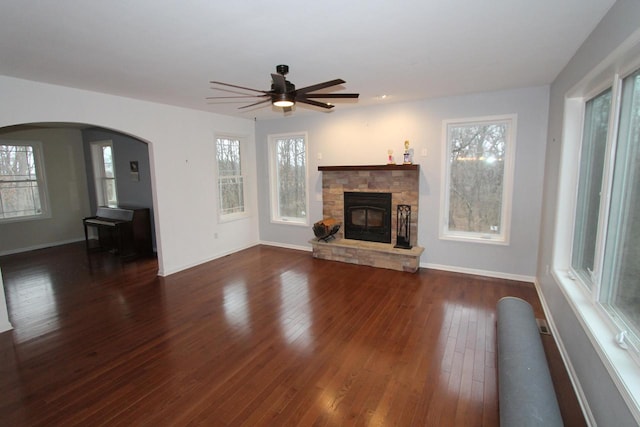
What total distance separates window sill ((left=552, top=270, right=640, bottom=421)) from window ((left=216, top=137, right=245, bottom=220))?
5.15 meters

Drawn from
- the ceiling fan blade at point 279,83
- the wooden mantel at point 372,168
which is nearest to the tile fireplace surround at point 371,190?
the wooden mantel at point 372,168

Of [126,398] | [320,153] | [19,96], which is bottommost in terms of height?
[126,398]

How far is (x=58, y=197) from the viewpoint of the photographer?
6762 mm

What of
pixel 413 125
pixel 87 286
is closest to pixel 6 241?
pixel 87 286

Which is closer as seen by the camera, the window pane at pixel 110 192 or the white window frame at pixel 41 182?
the white window frame at pixel 41 182

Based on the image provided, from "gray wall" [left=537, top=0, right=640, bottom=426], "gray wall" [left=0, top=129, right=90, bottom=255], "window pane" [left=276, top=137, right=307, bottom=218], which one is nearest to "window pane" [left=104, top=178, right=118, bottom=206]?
"gray wall" [left=0, top=129, right=90, bottom=255]

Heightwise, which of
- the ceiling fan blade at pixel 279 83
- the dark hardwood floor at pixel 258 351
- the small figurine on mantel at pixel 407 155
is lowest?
the dark hardwood floor at pixel 258 351

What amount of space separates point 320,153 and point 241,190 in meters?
1.84

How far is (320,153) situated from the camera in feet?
18.5

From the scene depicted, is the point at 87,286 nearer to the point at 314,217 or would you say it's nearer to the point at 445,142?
the point at 314,217

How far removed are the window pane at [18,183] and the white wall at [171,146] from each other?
3.89 m

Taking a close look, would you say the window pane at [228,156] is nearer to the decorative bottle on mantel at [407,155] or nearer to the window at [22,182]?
the decorative bottle on mantel at [407,155]

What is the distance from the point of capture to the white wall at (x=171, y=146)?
11.1 feet

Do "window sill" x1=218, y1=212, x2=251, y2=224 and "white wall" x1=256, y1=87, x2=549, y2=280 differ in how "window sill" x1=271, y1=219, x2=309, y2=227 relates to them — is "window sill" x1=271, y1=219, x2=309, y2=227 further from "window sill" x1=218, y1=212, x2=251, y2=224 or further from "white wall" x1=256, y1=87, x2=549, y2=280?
"window sill" x1=218, y1=212, x2=251, y2=224
